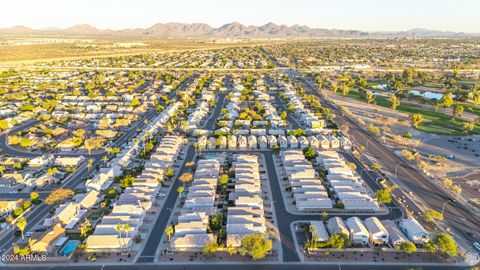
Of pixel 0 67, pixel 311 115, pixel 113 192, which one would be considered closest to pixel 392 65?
pixel 311 115

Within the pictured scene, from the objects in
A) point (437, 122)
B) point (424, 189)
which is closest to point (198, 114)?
point (424, 189)

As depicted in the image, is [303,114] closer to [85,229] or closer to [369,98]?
[369,98]

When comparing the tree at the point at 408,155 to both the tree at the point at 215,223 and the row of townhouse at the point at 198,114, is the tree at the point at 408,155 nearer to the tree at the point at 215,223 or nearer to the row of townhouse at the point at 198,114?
the tree at the point at 215,223

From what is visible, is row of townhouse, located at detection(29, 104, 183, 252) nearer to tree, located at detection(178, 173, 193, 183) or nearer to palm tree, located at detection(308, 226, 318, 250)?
tree, located at detection(178, 173, 193, 183)

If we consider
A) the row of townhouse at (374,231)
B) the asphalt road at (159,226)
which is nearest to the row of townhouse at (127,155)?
the asphalt road at (159,226)

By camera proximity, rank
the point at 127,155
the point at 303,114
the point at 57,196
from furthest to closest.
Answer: the point at 303,114
the point at 127,155
the point at 57,196
